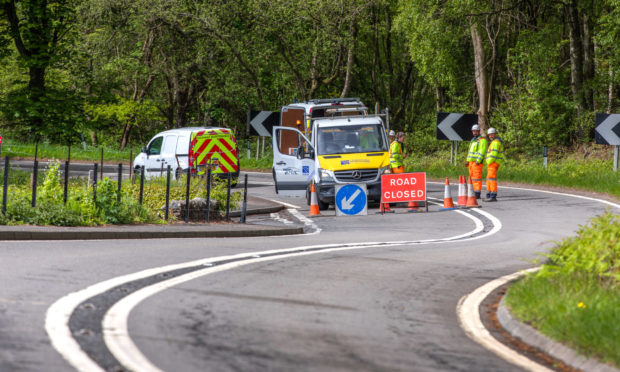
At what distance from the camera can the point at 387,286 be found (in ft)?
33.1

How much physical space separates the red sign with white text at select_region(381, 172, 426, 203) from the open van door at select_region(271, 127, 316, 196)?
8.27 feet

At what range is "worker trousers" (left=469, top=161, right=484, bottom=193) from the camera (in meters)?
22.5

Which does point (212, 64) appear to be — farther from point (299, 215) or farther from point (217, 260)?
point (217, 260)

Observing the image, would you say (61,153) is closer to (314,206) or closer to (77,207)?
(314,206)

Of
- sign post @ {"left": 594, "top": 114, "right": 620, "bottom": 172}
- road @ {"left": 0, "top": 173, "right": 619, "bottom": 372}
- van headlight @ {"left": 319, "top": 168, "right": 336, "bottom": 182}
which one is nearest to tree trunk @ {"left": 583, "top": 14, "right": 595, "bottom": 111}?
sign post @ {"left": 594, "top": 114, "right": 620, "bottom": 172}

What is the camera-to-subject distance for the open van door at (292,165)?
23156 mm

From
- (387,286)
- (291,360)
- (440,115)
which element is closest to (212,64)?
(440,115)

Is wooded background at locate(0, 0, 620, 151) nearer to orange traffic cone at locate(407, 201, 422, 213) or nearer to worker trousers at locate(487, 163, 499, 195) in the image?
worker trousers at locate(487, 163, 499, 195)

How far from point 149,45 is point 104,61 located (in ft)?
7.62

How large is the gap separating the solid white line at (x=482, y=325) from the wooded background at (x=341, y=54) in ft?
76.1

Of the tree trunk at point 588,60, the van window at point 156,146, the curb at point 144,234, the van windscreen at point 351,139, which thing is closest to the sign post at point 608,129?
the van windscreen at point 351,139

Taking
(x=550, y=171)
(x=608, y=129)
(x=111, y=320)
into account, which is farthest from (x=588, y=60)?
(x=111, y=320)

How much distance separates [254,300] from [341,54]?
3607 cm

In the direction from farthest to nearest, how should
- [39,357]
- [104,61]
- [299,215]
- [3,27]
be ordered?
1. [104,61]
2. [3,27]
3. [299,215]
4. [39,357]
